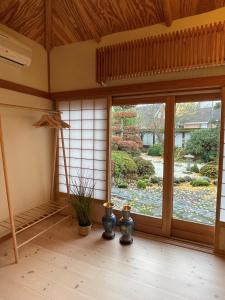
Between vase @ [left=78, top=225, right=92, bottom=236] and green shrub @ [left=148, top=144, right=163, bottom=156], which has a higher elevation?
green shrub @ [left=148, top=144, right=163, bottom=156]

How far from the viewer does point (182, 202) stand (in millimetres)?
2691

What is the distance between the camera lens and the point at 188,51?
2.27 metres

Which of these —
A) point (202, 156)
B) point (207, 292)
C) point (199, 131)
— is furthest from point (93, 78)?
point (207, 292)

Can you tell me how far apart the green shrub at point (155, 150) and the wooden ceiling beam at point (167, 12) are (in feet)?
4.72

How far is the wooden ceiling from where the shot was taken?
2.27 meters

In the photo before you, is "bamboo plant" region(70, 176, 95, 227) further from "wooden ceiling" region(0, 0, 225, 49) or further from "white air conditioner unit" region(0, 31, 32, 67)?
"wooden ceiling" region(0, 0, 225, 49)

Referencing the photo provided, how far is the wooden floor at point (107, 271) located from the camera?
1.78 metres

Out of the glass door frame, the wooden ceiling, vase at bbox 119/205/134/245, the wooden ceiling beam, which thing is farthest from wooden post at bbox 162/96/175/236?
the wooden ceiling

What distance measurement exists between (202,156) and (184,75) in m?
0.99

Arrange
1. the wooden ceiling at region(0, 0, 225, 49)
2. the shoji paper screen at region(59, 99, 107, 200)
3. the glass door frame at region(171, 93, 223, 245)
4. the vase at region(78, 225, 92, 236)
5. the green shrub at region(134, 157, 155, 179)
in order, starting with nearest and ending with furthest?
the wooden ceiling at region(0, 0, 225, 49)
the glass door frame at region(171, 93, 223, 245)
the vase at region(78, 225, 92, 236)
the green shrub at region(134, 157, 155, 179)
the shoji paper screen at region(59, 99, 107, 200)

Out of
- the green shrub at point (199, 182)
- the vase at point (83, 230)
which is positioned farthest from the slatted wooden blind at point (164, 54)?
the vase at point (83, 230)

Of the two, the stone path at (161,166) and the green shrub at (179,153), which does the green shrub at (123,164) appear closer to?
the stone path at (161,166)

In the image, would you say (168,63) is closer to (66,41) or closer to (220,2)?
(220,2)

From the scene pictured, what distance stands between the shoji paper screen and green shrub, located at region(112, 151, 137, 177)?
0.63 ft
